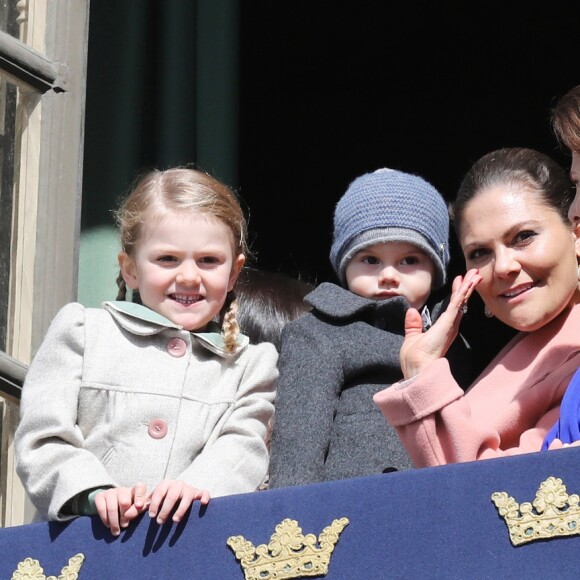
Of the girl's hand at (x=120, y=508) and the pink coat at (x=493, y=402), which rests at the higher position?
the pink coat at (x=493, y=402)

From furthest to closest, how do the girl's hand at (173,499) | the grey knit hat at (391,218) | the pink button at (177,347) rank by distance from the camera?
the grey knit hat at (391,218) < the pink button at (177,347) < the girl's hand at (173,499)

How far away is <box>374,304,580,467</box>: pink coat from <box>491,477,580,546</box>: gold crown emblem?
320 millimetres

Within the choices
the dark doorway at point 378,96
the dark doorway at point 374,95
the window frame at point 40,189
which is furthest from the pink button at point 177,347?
the dark doorway at point 378,96

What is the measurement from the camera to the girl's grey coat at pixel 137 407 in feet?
9.17

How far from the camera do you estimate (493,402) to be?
2.89 m

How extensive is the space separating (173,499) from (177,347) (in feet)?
1.63

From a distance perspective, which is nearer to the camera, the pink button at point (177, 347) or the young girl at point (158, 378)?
the young girl at point (158, 378)

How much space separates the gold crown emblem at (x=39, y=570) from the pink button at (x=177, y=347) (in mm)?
516

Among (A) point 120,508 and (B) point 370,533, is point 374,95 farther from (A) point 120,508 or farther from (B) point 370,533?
(B) point 370,533

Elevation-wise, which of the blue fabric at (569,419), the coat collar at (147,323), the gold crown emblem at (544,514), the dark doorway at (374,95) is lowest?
the gold crown emblem at (544,514)

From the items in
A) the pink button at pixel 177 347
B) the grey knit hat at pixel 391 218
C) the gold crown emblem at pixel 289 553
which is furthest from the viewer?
the grey knit hat at pixel 391 218

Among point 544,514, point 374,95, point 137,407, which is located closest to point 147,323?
point 137,407

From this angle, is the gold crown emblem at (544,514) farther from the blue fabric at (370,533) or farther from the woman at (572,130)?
the woman at (572,130)

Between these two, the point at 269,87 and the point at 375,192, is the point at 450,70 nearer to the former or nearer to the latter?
the point at 269,87
